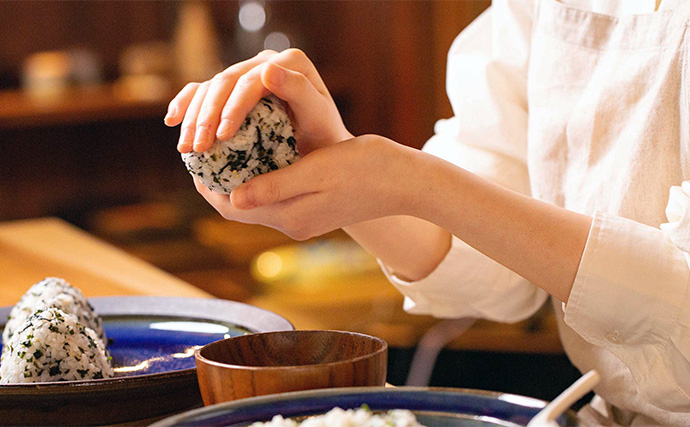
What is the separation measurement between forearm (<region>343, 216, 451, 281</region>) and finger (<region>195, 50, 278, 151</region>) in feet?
1.09

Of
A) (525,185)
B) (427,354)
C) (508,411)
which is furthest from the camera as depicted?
(427,354)

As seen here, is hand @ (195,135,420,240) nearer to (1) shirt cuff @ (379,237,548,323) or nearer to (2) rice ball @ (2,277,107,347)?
(2) rice ball @ (2,277,107,347)

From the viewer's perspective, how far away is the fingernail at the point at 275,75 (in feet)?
2.16

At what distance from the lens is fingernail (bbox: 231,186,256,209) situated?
0.67 m

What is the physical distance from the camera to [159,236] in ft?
11.7

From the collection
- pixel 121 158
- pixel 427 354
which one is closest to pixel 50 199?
pixel 121 158

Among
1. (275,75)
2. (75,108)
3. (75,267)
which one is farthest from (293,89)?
(75,108)

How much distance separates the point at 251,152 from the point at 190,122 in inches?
2.4

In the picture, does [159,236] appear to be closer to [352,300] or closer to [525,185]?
[352,300]

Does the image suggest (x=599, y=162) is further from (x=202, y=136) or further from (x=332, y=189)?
(x=202, y=136)

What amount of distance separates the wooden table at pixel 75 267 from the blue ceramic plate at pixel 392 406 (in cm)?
78

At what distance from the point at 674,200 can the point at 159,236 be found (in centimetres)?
302

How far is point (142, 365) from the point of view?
2.56 feet

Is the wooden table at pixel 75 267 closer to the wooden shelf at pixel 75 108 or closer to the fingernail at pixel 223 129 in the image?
the fingernail at pixel 223 129
